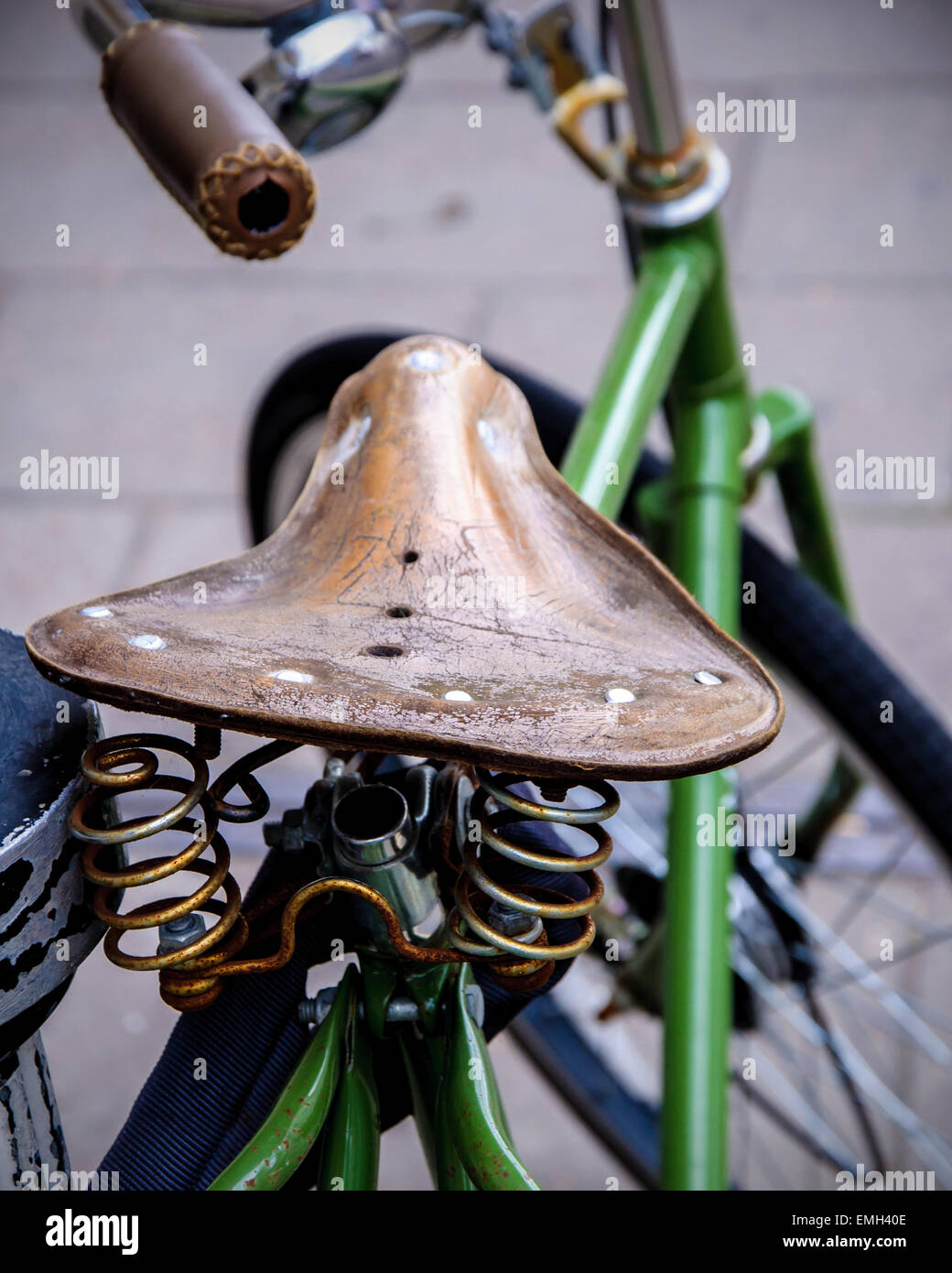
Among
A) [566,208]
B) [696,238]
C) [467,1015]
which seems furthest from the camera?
[566,208]

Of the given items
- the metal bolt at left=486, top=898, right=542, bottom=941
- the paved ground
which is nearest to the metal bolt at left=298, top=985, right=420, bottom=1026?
Answer: the metal bolt at left=486, top=898, right=542, bottom=941

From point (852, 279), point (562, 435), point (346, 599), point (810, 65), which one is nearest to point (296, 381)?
point (562, 435)

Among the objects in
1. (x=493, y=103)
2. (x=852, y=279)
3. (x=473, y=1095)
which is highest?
(x=493, y=103)

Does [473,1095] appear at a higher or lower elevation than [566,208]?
lower

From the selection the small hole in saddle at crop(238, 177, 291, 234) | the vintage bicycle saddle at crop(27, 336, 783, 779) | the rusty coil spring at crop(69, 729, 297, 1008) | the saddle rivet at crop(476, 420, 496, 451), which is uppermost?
the small hole in saddle at crop(238, 177, 291, 234)

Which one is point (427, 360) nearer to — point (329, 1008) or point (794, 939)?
point (329, 1008)

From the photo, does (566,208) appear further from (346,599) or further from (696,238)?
(346,599)

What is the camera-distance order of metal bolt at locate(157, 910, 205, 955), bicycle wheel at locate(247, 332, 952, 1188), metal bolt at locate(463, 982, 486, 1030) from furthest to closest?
bicycle wheel at locate(247, 332, 952, 1188) → metal bolt at locate(463, 982, 486, 1030) → metal bolt at locate(157, 910, 205, 955)

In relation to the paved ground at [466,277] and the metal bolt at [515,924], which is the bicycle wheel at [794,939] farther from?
the metal bolt at [515,924]

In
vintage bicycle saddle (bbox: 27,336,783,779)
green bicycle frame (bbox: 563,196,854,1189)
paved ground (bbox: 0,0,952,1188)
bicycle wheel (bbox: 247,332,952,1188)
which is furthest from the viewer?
paved ground (bbox: 0,0,952,1188)

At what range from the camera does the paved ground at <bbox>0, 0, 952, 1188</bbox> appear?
299 centimetres

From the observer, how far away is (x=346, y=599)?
835mm

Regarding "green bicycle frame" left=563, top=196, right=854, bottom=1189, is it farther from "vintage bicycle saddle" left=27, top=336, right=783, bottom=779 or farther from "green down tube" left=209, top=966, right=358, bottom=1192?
"green down tube" left=209, top=966, right=358, bottom=1192

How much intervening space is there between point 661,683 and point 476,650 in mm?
110
